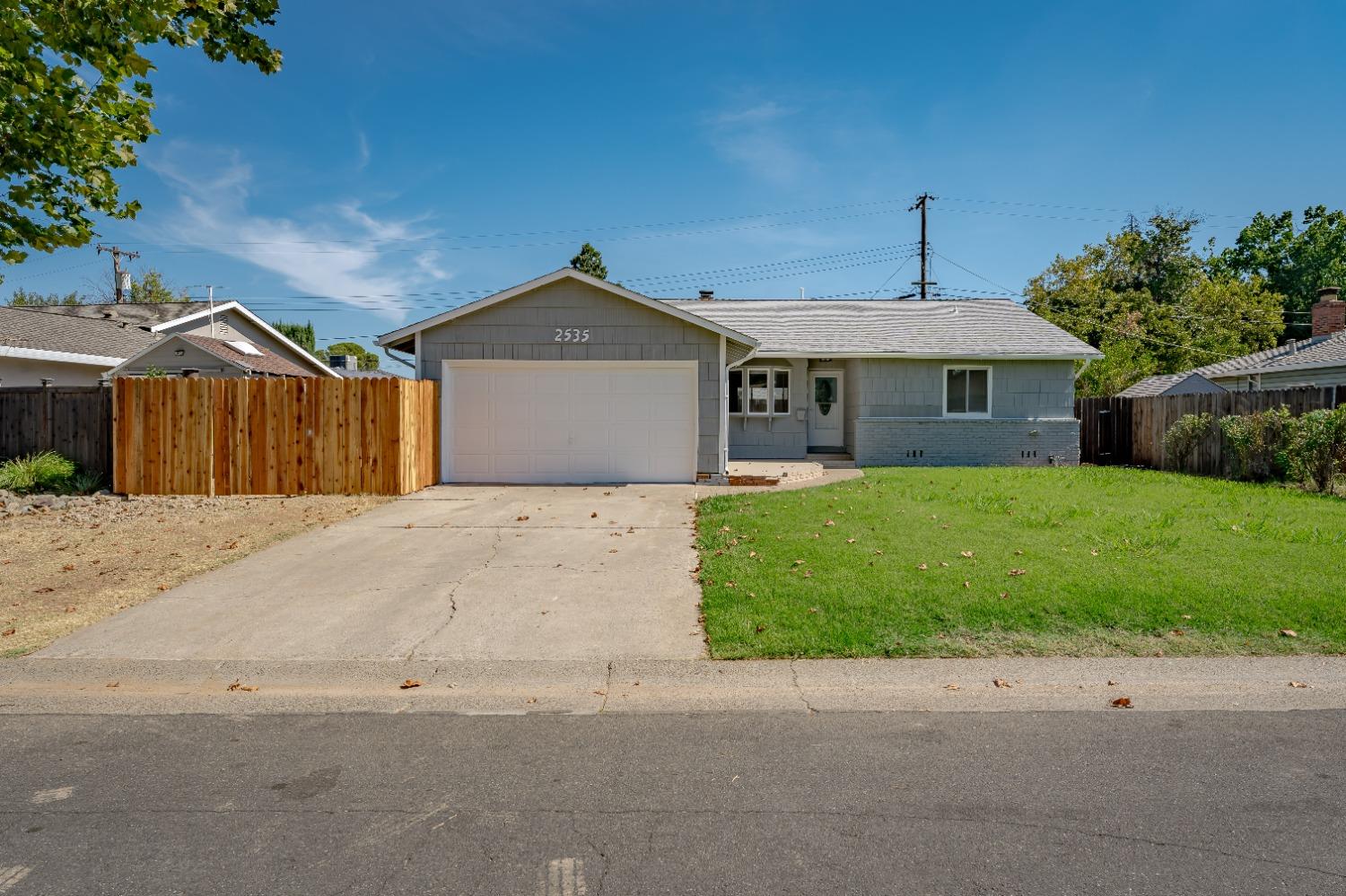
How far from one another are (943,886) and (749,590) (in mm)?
3925

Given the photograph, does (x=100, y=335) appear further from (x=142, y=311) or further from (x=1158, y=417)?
(x=1158, y=417)

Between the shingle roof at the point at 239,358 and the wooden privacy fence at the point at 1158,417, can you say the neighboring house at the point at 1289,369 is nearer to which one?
the wooden privacy fence at the point at 1158,417

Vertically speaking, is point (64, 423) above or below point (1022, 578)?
above

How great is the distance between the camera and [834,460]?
62.5 feet

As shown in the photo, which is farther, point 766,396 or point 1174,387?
point 1174,387

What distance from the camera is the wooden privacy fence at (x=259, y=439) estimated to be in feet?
42.8

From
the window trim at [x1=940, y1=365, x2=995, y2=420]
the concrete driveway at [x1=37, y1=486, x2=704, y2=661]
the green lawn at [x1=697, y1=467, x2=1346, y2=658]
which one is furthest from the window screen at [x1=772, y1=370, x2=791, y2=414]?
the concrete driveway at [x1=37, y1=486, x2=704, y2=661]

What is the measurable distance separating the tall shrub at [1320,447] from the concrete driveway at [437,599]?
10.5m

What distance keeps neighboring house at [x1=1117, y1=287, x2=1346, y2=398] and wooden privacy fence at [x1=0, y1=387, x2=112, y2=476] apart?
2463cm

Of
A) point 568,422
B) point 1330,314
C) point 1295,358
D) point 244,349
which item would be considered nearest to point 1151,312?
point 1330,314

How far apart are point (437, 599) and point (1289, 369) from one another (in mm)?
25190

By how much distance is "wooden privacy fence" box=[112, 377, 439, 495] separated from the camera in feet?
42.8

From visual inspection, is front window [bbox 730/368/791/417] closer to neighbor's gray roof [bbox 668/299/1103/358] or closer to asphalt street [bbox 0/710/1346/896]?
neighbor's gray roof [bbox 668/299/1103/358]

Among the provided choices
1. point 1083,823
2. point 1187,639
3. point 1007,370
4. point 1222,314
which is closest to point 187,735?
point 1083,823
